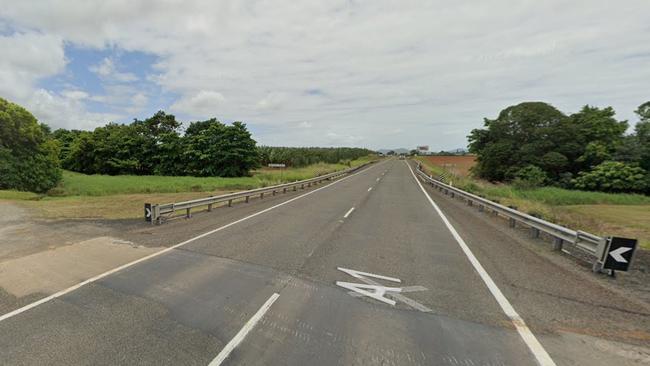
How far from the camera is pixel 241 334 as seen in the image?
352cm

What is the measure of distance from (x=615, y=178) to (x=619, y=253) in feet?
101

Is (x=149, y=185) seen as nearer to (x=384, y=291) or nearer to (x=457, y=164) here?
(x=384, y=291)

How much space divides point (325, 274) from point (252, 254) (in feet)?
6.67

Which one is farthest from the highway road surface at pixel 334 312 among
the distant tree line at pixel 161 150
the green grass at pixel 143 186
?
the distant tree line at pixel 161 150

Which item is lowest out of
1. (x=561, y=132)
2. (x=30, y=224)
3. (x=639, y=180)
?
(x=30, y=224)

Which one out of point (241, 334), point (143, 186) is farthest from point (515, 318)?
point (143, 186)

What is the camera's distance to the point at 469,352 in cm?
322

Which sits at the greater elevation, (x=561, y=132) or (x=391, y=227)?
(x=561, y=132)

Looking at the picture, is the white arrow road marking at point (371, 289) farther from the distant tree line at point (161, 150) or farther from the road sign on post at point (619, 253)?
the distant tree line at point (161, 150)


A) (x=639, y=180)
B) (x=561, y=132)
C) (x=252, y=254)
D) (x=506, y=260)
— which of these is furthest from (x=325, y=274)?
(x=561, y=132)

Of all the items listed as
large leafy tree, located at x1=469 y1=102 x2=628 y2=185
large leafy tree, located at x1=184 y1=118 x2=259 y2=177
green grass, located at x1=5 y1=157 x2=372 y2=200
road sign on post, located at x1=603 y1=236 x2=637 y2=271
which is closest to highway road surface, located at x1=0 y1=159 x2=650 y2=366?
road sign on post, located at x1=603 y1=236 x2=637 y2=271

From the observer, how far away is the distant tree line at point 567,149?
27.3 m

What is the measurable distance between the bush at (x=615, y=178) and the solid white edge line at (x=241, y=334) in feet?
116

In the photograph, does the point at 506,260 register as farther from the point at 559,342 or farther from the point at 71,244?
the point at 71,244
